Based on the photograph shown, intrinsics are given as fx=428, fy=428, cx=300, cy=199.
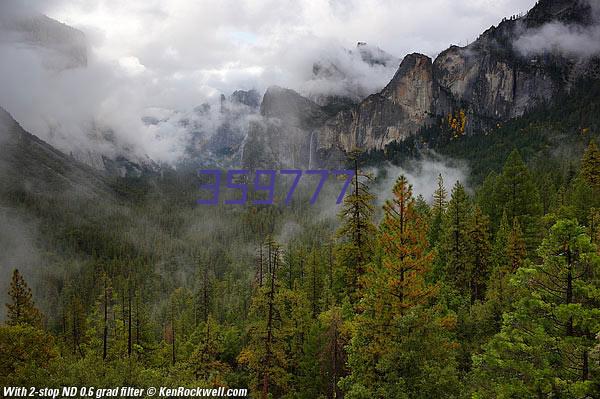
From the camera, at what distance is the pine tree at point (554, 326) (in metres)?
9.84

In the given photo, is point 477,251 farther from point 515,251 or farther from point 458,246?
point 515,251

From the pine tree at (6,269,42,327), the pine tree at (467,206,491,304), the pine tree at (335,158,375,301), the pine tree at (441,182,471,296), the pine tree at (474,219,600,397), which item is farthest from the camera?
the pine tree at (6,269,42,327)

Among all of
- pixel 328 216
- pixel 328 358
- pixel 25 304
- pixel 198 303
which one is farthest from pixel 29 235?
pixel 328 358

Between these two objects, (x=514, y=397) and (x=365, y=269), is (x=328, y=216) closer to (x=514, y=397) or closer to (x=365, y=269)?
(x=365, y=269)

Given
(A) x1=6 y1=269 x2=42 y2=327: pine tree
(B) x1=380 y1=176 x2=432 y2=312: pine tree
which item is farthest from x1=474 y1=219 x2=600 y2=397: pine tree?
(A) x1=6 y1=269 x2=42 y2=327: pine tree

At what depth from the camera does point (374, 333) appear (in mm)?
16656

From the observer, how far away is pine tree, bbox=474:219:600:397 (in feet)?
32.3

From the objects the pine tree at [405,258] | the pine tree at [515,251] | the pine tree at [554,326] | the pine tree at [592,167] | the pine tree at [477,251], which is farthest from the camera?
the pine tree at [592,167]

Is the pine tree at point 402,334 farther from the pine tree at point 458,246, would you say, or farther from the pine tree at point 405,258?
the pine tree at point 458,246

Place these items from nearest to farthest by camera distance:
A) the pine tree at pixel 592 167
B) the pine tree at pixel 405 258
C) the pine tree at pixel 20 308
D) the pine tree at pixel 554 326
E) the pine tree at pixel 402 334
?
the pine tree at pixel 554 326 → the pine tree at pixel 402 334 → the pine tree at pixel 405 258 → the pine tree at pixel 20 308 → the pine tree at pixel 592 167

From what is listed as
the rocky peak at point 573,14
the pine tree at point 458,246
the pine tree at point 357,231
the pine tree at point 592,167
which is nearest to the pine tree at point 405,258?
the pine tree at point 357,231

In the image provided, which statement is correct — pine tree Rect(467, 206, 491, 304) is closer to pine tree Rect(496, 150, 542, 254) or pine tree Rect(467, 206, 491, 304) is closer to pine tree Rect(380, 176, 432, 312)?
pine tree Rect(496, 150, 542, 254)

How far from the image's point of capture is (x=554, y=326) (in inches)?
422

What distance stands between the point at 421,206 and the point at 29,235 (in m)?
196
